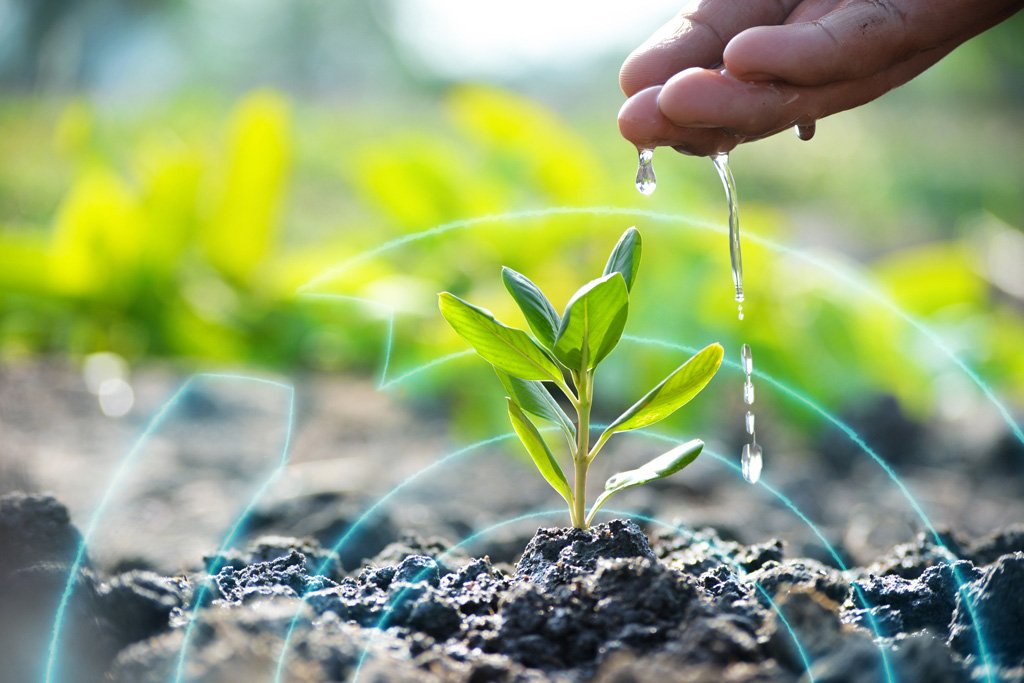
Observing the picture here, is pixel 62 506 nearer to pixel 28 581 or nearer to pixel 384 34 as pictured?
pixel 28 581

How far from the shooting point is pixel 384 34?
26.9 ft

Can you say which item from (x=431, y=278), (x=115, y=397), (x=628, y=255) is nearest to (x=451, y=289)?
(x=431, y=278)

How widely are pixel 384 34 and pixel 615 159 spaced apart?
15.3 ft

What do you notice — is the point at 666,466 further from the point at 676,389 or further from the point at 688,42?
the point at 688,42

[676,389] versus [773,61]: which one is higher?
[773,61]

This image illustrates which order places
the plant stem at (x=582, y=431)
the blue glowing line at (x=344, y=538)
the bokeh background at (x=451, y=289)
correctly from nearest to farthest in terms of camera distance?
the blue glowing line at (x=344, y=538) < the plant stem at (x=582, y=431) < the bokeh background at (x=451, y=289)

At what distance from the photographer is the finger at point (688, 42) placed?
0.65 m

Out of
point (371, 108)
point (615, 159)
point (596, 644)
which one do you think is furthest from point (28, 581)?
point (371, 108)

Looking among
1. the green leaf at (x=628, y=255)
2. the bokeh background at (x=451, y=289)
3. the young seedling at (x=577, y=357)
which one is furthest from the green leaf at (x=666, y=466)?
the bokeh background at (x=451, y=289)

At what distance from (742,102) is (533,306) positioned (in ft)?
0.57

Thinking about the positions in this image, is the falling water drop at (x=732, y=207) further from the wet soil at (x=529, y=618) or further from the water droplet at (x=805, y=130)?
the wet soil at (x=529, y=618)

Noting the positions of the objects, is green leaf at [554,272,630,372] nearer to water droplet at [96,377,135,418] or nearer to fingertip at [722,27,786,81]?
fingertip at [722,27,786,81]

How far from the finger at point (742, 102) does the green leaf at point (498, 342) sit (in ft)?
0.52

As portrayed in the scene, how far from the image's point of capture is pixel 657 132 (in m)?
0.59
